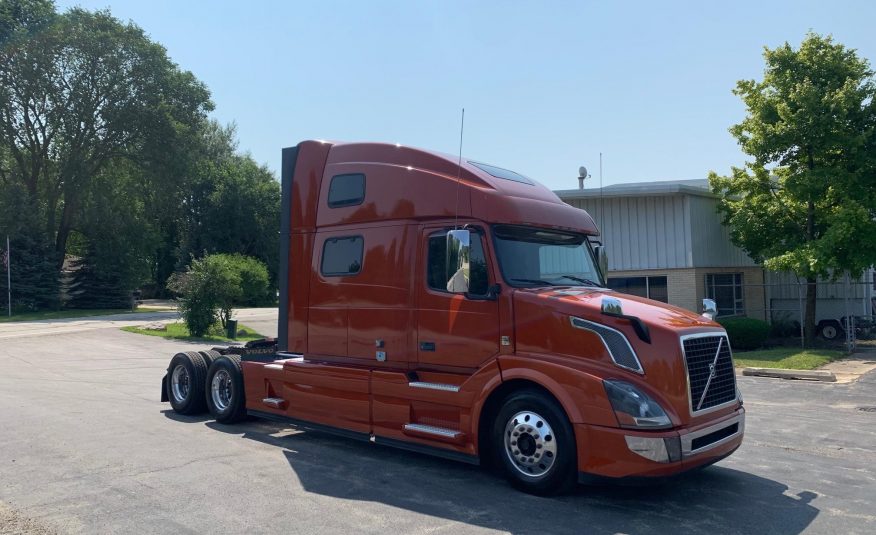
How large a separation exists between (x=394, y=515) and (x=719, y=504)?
2820 mm

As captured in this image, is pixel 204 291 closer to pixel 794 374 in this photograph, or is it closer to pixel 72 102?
pixel 794 374

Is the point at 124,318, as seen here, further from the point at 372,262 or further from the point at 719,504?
the point at 719,504

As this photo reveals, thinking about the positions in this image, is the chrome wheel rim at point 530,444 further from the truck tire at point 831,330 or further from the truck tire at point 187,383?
the truck tire at point 831,330

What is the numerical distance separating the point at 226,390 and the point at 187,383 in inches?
34.6

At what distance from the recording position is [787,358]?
18266mm

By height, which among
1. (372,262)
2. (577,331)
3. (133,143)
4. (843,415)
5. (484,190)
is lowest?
(843,415)

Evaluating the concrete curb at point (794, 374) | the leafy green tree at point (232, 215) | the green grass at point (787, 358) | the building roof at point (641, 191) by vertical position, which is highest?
the leafy green tree at point (232, 215)

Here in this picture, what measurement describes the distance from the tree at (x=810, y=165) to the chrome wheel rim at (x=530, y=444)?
15.2m

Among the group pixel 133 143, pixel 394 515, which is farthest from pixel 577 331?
pixel 133 143

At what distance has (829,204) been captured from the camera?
790 inches

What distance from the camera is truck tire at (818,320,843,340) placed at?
2359 cm

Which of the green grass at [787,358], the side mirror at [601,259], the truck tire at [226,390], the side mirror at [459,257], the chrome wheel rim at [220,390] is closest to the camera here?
the side mirror at [459,257]

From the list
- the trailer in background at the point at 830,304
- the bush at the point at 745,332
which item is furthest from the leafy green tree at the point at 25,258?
the trailer in background at the point at 830,304

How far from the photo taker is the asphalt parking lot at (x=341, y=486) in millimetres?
5715
